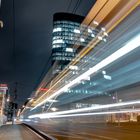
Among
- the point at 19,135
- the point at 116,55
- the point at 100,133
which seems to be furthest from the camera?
the point at 19,135

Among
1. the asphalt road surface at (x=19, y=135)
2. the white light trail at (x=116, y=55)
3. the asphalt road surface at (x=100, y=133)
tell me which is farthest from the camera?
the asphalt road surface at (x=19, y=135)

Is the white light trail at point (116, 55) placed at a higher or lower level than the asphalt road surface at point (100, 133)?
higher

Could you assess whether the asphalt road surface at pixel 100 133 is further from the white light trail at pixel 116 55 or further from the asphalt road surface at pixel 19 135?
the white light trail at pixel 116 55

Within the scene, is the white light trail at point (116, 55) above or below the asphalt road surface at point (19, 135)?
above

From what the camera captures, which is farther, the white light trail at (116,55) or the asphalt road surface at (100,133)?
the asphalt road surface at (100,133)

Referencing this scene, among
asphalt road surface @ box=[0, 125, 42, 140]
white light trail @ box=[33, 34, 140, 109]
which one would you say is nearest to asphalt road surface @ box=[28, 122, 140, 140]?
asphalt road surface @ box=[0, 125, 42, 140]

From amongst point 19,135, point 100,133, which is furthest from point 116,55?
point 19,135

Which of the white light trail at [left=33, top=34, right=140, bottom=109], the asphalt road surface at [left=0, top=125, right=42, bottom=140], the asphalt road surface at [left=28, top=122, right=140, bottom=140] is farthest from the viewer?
the asphalt road surface at [left=0, top=125, right=42, bottom=140]

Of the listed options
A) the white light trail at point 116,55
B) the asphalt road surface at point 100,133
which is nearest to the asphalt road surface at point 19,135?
the asphalt road surface at point 100,133

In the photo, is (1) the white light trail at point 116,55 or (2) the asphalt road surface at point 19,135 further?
(2) the asphalt road surface at point 19,135

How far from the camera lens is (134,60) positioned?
1504cm

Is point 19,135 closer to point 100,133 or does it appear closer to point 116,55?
point 100,133

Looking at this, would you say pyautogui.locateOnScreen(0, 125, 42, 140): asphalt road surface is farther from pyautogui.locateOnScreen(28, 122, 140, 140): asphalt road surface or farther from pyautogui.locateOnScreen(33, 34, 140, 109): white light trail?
pyautogui.locateOnScreen(33, 34, 140, 109): white light trail

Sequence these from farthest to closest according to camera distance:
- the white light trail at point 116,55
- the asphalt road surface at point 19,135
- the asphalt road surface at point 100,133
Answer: the asphalt road surface at point 19,135 < the asphalt road surface at point 100,133 < the white light trail at point 116,55
